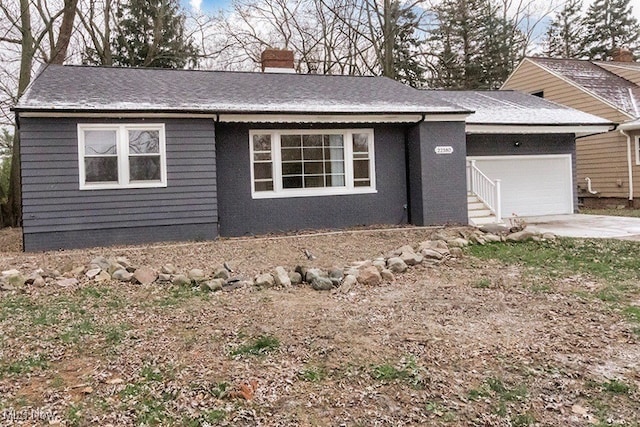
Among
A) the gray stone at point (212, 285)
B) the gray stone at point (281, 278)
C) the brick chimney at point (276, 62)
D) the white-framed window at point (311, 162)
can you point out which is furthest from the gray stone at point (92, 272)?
the brick chimney at point (276, 62)

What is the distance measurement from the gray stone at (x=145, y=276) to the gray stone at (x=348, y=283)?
2.27m

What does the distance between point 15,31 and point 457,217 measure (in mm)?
17035

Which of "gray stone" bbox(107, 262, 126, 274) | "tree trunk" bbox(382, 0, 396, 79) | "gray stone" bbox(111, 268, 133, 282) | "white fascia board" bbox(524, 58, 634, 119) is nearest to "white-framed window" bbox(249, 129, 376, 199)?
"gray stone" bbox(107, 262, 126, 274)

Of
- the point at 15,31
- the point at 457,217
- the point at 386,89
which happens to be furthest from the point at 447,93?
the point at 15,31

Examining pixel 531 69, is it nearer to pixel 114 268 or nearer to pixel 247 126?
pixel 247 126

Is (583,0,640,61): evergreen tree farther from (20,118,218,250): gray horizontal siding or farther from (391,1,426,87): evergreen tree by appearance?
(20,118,218,250): gray horizontal siding

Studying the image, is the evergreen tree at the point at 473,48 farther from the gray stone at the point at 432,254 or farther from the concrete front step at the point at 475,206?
the gray stone at the point at 432,254

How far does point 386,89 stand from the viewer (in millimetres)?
12625

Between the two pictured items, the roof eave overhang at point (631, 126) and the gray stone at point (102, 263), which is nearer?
the gray stone at point (102, 263)

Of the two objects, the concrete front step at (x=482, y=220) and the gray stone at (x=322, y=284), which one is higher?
the concrete front step at (x=482, y=220)

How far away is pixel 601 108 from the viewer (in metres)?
A: 16.2

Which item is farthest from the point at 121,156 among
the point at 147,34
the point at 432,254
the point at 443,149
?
the point at 147,34

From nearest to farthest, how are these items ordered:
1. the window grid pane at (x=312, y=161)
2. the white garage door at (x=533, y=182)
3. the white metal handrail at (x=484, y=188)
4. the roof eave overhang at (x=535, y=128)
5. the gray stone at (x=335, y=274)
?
the gray stone at (x=335, y=274), the window grid pane at (x=312, y=161), the white metal handrail at (x=484, y=188), the roof eave overhang at (x=535, y=128), the white garage door at (x=533, y=182)

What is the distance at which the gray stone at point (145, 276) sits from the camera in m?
5.77
